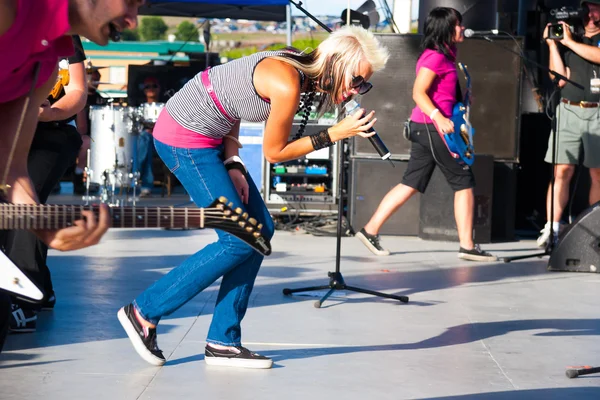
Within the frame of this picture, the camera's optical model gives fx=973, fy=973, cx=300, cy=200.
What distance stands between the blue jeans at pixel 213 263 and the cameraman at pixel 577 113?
15.9 ft

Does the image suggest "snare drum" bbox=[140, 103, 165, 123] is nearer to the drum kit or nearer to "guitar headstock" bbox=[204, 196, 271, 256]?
the drum kit

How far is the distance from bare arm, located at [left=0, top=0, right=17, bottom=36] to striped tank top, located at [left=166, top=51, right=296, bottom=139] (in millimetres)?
1947

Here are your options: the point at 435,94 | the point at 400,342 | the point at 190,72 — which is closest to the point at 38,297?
the point at 400,342

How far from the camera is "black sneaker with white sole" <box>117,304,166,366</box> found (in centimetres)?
464

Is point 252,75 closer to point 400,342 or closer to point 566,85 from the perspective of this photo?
point 400,342

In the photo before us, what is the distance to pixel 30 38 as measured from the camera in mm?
2695

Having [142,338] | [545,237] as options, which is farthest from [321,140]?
[545,237]

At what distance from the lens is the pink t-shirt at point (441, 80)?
7.76 metres

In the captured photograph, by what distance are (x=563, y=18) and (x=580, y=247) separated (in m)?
2.26

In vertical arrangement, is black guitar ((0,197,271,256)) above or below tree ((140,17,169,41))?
below

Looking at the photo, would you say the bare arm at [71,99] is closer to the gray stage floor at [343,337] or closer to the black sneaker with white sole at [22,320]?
the black sneaker with white sole at [22,320]

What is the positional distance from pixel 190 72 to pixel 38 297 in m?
15.6

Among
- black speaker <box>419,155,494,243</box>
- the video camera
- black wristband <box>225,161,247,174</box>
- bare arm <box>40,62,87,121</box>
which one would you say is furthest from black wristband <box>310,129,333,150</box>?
black speaker <box>419,155,494,243</box>

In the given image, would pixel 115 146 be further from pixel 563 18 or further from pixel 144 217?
pixel 144 217
